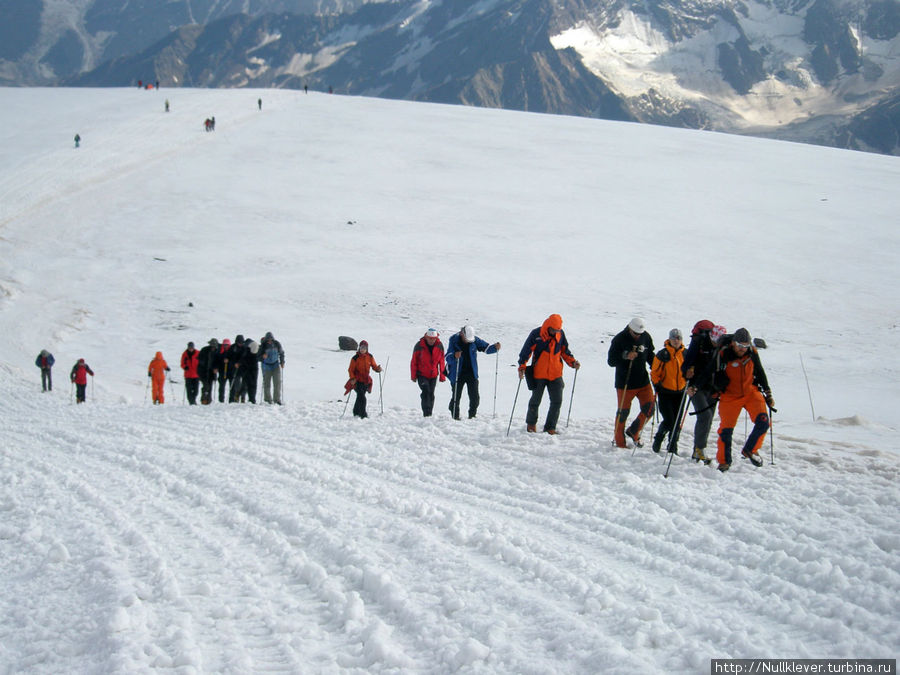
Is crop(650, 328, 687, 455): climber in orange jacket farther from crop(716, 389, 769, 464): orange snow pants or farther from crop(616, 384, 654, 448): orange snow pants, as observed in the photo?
crop(716, 389, 769, 464): orange snow pants

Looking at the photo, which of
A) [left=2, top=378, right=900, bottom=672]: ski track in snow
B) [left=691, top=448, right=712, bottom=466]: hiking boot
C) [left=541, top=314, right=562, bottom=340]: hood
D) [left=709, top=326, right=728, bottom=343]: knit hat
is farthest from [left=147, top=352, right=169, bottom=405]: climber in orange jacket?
[left=709, top=326, right=728, bottom=343]: knit hat

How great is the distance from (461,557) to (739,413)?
3.44 meters

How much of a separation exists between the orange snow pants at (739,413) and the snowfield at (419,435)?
0.31m

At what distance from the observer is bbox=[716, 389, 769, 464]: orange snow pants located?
22.6 feet

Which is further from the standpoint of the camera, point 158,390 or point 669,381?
point 158,390

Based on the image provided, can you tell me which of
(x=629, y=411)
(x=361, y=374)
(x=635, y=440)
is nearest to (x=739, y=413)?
(x=629, y=411)

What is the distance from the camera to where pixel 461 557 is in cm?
502

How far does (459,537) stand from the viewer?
211 inches

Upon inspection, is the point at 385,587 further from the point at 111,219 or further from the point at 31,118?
the point at 31,118

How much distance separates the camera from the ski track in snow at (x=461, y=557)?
3.89 metres

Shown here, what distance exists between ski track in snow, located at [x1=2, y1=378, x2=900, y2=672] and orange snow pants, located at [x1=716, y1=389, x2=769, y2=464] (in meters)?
0.24

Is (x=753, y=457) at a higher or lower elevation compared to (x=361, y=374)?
lower

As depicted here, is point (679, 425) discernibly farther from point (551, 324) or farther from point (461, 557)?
point (461, 557)

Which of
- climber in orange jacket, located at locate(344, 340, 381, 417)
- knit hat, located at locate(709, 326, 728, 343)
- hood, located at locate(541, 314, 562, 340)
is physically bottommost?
climber in orange jacket, located at locate(344, 340, 381, 417)
